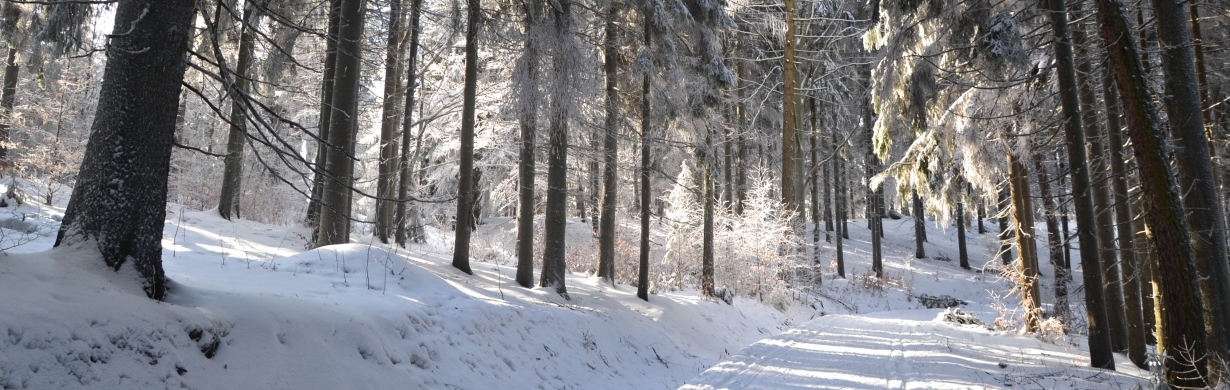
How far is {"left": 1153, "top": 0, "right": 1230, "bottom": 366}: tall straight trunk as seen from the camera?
625cm

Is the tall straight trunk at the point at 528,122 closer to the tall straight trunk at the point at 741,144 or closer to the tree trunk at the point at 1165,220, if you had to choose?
the tree trunk at the point at 1165,220

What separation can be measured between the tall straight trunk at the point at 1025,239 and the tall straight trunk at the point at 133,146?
42.5ft

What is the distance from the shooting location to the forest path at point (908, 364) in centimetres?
753

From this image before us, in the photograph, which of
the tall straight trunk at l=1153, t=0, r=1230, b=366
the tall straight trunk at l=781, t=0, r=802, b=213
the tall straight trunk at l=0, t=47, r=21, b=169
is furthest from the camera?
the tall straight trunk at l=781, t=0, r=802, b=213

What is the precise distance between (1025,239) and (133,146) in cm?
1401

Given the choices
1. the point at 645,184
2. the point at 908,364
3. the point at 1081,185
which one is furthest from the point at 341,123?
the point at 1081,185

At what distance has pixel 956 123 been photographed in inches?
460

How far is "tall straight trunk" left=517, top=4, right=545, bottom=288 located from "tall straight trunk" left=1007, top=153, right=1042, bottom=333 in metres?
9.10

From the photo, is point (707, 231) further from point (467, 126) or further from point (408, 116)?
point (408, 116)

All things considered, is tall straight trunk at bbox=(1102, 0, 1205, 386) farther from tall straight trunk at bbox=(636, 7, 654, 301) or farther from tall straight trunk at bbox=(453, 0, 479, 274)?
tall straight trunk at bbox=(453, 0, 479, 274)

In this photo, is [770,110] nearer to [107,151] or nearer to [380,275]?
[380,275]

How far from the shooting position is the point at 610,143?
39.2 feet

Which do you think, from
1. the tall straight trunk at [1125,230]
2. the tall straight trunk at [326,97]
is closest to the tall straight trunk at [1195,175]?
the tall straight trunk at [1125,230]

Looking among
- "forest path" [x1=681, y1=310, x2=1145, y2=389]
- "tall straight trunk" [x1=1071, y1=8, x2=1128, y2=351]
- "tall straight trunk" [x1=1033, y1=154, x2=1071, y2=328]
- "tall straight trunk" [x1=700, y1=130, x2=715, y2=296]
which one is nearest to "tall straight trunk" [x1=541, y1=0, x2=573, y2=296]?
"forest path" [x1=681, y1=310, x2=1145, y2=389]
